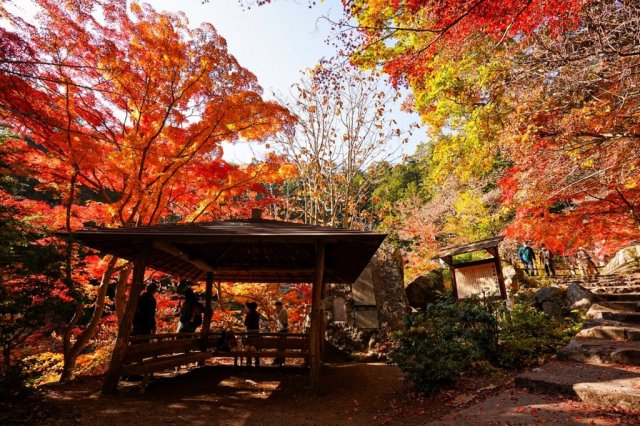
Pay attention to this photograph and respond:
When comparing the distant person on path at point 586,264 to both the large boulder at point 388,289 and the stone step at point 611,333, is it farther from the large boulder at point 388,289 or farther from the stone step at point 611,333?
the stone step at point 611,333

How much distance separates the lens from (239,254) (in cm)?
868

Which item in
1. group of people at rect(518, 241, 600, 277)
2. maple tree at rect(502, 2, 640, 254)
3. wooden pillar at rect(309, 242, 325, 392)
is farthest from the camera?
group of people at rect(518, 241, 600, 277)

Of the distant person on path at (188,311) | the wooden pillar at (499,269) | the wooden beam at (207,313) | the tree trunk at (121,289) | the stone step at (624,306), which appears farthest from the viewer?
the wooden pillar at (499,269)

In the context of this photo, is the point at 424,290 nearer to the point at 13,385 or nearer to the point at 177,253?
the point at 177,253

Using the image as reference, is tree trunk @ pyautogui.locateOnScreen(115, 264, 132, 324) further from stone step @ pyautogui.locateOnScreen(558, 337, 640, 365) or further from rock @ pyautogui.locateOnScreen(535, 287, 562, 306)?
rock @ pyautogui.locateOnScreen(535, 287, 562, 306)

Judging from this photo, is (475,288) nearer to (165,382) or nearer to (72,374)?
(165,382)

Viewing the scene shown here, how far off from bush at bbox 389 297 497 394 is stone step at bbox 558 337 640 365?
1133 millimetres

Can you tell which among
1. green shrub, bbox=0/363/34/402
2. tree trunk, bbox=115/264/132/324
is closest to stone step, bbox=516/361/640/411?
green shrub, bbox=0/363/34/402

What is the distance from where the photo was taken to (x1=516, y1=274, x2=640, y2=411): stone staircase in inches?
131

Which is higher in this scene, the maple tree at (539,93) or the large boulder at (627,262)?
the maple tree at (539,93)

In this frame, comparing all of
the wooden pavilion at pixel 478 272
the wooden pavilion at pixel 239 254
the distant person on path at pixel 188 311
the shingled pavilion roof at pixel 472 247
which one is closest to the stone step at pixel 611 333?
the wooden pavilion at pixel 478 272

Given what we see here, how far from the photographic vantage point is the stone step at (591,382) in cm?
320

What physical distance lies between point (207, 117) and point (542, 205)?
26.9 ft

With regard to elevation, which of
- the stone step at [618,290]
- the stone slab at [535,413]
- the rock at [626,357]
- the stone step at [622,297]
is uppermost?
the stone step at [618,290]
